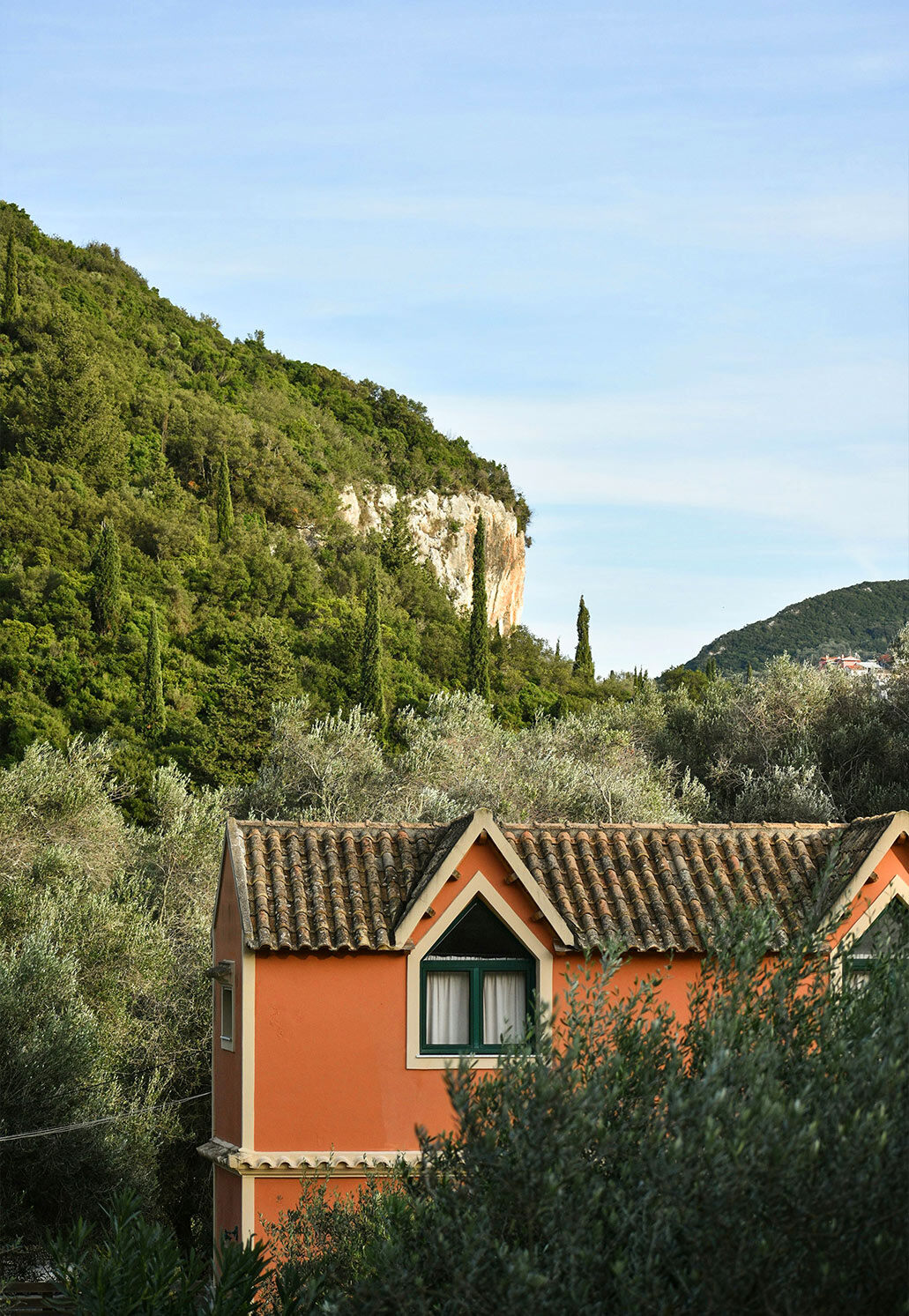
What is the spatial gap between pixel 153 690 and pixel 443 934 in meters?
38.0

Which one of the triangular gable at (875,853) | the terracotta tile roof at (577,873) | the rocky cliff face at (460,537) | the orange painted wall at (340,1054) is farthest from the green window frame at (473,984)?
the rocky cliff face at (460,537)

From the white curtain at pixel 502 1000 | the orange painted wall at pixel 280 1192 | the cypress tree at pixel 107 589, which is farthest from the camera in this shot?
the cypress tree at pixel 107 589

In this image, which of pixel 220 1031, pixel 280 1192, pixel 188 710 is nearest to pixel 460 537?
pixel 188 710

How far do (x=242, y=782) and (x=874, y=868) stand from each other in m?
32.4

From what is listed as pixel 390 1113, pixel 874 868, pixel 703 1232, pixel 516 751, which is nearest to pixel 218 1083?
pixel 390 1113

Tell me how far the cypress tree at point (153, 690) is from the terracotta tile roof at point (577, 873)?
34817 mm

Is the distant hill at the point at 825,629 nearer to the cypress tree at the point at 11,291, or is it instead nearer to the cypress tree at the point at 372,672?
the cypress tree at the point at 372,672

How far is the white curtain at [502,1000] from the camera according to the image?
19031 mm

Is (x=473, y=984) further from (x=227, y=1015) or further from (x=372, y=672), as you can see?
(x=372, y=672)

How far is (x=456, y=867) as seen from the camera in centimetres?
1895

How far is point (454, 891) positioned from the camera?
19062 mm

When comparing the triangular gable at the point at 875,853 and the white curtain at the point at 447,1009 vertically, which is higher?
the triangular gable at the point at 875,853

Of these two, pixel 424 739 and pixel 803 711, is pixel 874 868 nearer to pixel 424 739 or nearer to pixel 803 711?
A: pixel 424 739

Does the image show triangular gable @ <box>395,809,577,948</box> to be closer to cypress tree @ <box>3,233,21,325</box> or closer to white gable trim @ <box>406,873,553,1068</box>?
white gable trim @ <box>406,873,553,1068</box>
